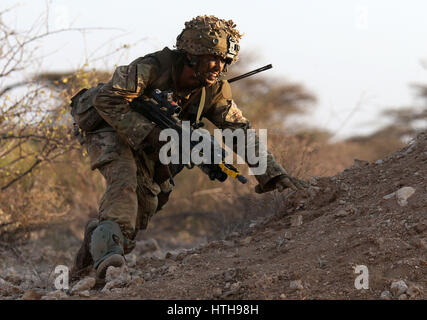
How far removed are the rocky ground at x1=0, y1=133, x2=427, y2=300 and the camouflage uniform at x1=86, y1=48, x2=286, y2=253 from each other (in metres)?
0.46

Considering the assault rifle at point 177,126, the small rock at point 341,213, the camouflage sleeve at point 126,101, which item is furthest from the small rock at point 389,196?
the camouflage sleeve at point 126,101

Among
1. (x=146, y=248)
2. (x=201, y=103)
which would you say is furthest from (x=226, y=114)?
(x=146, y=248)

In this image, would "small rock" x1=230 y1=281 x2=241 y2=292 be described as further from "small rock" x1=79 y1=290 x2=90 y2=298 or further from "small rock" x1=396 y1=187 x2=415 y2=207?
"small rock" x1=396 y1=187 x2=415 y2=207

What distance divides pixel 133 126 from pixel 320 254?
137cm

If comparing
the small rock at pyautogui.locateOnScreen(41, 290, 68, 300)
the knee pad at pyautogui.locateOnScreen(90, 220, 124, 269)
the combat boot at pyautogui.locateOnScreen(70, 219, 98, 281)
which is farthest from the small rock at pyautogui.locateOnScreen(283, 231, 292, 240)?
the small rock at pyautogui.locateOnScreen(41, 290, 68, 300)

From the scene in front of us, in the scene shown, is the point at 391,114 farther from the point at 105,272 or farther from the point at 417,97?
the point at 105,272

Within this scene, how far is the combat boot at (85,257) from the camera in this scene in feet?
14.2

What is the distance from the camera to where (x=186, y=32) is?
4090 millimetres

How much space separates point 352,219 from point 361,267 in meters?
0.78

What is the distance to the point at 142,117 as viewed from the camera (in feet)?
12.9

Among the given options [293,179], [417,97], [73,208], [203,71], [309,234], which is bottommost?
[309,234]

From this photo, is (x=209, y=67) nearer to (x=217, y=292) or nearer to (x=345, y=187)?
(x=345, y=187)

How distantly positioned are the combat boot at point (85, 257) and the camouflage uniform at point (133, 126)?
0.34 m
